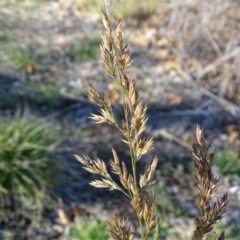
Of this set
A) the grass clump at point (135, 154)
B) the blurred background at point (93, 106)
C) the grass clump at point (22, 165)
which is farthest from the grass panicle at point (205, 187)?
the grass clump at point (22, 165)

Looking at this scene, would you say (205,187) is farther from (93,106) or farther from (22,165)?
(93,106)

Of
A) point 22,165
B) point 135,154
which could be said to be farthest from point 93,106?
point 135,154

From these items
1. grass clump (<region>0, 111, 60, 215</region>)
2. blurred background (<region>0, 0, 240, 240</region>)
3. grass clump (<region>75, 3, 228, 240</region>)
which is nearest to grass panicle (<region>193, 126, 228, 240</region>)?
grass clump (<region>75, 3, 228, 240</region>)

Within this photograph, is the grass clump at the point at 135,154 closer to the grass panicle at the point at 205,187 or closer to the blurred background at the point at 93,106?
the grass panicle at the point at 205,187

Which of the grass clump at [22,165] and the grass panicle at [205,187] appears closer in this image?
the grass panicle at [205,187]

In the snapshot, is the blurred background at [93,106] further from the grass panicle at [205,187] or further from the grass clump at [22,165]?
the grass panicle at [205,187]

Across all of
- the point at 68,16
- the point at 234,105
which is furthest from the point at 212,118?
the point at 68,16

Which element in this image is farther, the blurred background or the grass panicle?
the blurred background

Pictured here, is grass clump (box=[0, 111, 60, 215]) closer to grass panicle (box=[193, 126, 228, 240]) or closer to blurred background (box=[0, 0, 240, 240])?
blurred background (box=[0, 0, 240, 240])
